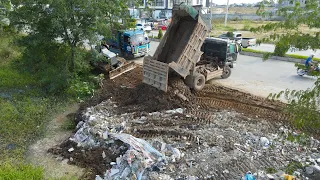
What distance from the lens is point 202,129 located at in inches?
312

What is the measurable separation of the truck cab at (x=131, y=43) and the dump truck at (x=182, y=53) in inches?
249

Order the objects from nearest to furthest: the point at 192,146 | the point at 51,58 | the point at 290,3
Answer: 1. the point at 290,3
2. the point at 192,146
3. the point at 51,58

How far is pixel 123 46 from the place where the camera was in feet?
57.6

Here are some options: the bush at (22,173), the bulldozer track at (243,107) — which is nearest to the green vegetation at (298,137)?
the bulldozer track at (243,107)

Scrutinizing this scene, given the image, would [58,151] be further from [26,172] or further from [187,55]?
[187,55]

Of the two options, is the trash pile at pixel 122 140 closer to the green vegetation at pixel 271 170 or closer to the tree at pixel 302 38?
the green vegetation at pixel 271 170

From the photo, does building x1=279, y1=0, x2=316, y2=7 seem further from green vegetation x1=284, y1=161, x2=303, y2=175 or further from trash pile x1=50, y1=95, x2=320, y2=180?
green vegetation x1=284, y1=161, x2=303, y2=175

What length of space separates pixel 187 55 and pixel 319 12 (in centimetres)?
682

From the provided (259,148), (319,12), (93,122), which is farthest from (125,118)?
(319,12)

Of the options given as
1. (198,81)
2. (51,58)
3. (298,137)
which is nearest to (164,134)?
(198,81)

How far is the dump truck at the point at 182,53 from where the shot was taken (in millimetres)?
9711

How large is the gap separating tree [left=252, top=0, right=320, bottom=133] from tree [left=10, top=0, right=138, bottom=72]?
7.95m

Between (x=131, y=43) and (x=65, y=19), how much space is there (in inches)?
289

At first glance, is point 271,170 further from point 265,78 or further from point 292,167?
point 265,78
